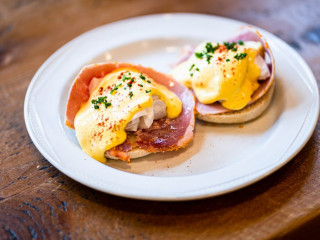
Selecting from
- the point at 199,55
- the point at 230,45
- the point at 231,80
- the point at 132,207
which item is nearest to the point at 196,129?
the point at 231,80

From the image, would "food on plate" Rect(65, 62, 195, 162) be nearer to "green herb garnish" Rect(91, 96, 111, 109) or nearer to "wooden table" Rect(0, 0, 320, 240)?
"green herb garnish" Rect(91, 96, 111, 109)

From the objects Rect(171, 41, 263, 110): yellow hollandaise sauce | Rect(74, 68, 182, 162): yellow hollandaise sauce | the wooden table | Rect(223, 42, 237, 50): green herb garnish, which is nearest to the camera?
the wooden table

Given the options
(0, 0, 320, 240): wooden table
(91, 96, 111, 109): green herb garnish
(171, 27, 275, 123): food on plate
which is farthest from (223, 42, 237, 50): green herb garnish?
(91, 96, 111, 109): green herb garnish

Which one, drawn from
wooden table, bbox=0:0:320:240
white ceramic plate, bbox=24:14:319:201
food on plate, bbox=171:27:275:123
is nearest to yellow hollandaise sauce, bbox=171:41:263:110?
food on plate, bbox=171:27:275:123

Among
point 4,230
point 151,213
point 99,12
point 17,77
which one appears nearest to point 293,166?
point 151,213

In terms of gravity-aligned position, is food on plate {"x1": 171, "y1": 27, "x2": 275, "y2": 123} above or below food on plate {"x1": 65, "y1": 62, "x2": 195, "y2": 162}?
above

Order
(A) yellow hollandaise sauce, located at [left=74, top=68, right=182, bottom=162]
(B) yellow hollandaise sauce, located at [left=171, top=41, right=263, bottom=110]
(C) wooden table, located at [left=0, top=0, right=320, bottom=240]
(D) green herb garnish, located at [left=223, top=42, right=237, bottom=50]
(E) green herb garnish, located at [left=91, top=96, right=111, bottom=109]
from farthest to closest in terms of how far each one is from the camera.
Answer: (D) green herb garnish, located at [left=223, top=42, right=237, bottom=50] → (B) yellow hollandaise sauce, located at [left=171, top=41, right=263, bottom=110] → (E) green herb garnish, located at [left=91, top=96, right=111, bottom=109] → (A) yellow hollandaise sauce, located at [left=74, top=68, right=182, bottom=162] → (C) wooden table, located at [left=0, top=0, right=320, bottom=240]

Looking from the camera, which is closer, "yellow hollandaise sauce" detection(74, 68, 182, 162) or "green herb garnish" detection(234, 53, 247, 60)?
"yellow hollandaise sauce" detection(74, 68, 182, 162)
